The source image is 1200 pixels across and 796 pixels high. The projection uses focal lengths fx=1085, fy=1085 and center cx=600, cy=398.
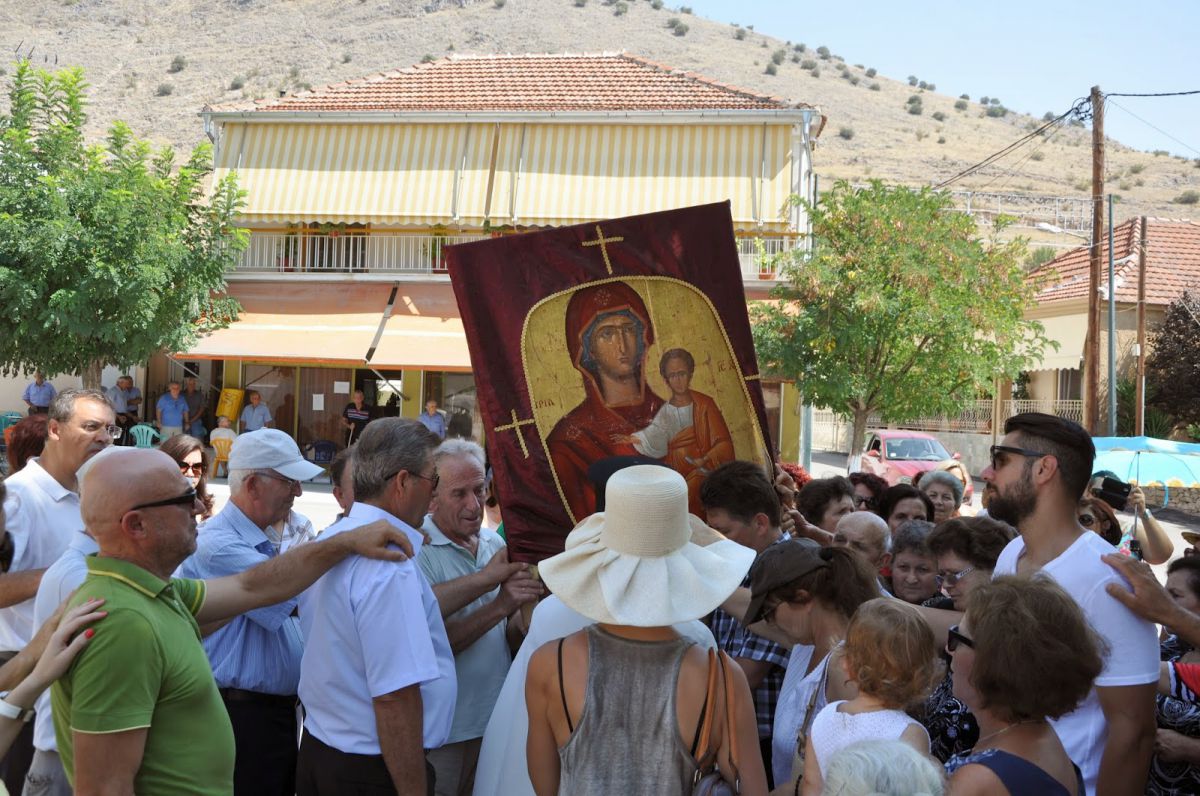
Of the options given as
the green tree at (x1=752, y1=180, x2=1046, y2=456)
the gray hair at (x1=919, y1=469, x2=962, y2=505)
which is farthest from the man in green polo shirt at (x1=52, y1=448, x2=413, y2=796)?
the green tree at (x1=752, y1=180, x2=1046, y2=456)

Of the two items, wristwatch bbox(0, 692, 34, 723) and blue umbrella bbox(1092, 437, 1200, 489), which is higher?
blue umbrella bbox(1092, 437, 1200, 489)

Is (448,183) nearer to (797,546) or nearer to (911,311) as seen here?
(911,311)

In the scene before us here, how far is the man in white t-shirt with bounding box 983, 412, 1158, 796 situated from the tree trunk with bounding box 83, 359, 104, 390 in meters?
20.5

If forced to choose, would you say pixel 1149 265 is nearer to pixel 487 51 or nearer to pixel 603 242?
pixel 603 242

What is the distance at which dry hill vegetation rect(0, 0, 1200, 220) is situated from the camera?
7669 centimetres

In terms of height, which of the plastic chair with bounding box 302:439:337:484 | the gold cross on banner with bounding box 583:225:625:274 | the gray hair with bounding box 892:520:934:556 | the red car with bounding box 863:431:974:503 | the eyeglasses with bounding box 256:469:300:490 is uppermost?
the gold cross on banner with bounding box 583:225:625:274

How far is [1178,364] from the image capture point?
96.5 feet

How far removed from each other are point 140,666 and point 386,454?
1.16m

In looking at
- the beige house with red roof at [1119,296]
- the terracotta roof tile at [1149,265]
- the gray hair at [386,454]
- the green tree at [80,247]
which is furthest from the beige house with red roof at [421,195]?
the gray hair at [386,454]

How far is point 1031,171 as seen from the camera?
8262cm

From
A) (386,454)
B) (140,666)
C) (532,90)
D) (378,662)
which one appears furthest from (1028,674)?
(532,90)

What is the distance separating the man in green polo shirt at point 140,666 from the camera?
105 inches

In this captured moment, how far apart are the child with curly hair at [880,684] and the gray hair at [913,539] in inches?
86.5

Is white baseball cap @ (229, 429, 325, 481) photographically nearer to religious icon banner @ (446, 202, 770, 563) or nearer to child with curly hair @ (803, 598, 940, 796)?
religious icon banner @ (446, 202, 770, 563)
